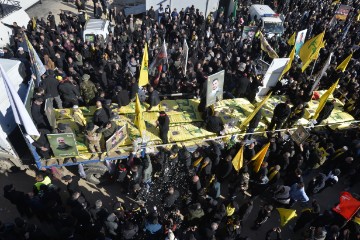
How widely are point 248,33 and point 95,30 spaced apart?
27.8 feet

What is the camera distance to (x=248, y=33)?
672 inches

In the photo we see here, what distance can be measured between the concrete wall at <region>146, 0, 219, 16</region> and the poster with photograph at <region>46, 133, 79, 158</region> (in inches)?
530

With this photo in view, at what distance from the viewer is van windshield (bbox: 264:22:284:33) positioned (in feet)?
60.5

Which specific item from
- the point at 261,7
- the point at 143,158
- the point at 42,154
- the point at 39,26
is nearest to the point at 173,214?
the point at 143,158

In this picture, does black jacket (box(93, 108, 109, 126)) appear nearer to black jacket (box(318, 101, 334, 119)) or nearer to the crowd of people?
the crowd of people

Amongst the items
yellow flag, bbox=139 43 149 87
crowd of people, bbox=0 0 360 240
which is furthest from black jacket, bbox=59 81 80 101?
yellow flag, bbox=139 43 149 87

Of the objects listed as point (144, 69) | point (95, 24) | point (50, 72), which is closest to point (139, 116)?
point (144, 69)

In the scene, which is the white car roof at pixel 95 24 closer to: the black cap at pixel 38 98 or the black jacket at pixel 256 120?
the black cap at pixel 38 98

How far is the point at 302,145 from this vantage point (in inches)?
392

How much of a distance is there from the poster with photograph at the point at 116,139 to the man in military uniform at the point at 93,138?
390 mm

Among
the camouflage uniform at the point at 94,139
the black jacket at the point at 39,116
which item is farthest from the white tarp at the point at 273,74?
the black jacket at the point at 39,116

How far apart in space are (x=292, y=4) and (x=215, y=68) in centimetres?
1272

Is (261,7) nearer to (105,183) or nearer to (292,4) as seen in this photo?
(292,4)

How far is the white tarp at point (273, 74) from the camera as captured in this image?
11766mm
